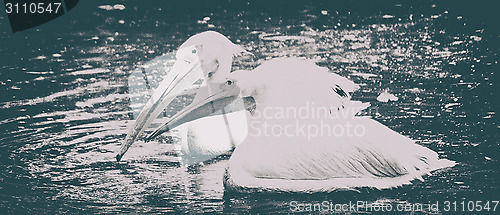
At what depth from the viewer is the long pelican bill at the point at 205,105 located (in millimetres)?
5777

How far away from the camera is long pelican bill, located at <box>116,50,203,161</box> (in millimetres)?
5816

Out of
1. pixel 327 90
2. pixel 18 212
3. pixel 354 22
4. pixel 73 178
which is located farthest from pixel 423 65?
pixel 18 212

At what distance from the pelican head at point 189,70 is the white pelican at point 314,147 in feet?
2.03

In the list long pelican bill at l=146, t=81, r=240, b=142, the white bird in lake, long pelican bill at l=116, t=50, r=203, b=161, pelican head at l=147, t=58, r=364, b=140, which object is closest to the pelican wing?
the white bird in lake

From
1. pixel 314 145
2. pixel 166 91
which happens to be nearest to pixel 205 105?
pixel 166 91

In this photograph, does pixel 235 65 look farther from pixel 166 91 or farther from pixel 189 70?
pixel 166 91

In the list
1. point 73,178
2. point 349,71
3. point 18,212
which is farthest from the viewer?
point 349,71

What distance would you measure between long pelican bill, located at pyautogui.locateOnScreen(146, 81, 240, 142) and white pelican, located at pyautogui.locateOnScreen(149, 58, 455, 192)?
20cm

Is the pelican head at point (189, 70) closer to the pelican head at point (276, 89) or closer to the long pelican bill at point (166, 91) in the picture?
the long pelican bill at point (166, 91)

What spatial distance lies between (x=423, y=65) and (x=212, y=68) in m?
2.23

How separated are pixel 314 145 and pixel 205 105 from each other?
0.75 metres

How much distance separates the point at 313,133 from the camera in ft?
18.3

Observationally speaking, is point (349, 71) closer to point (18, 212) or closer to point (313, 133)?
point (313, 133)

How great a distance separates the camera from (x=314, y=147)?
18.1ft
